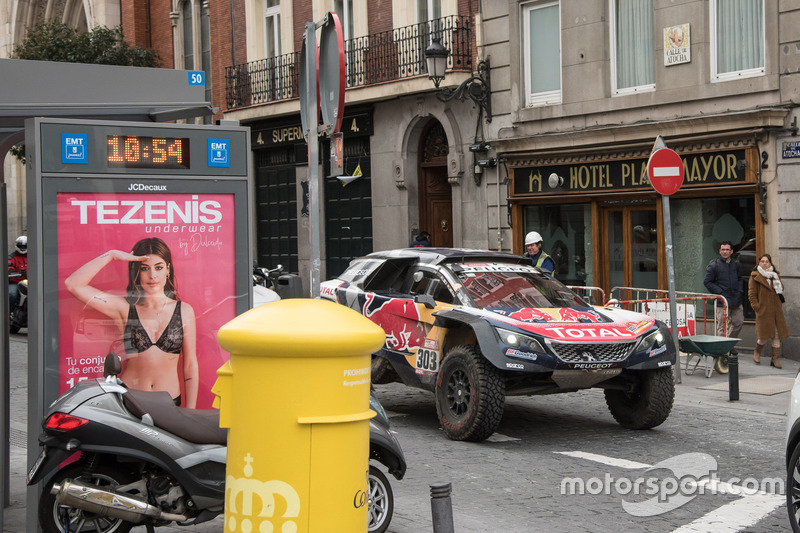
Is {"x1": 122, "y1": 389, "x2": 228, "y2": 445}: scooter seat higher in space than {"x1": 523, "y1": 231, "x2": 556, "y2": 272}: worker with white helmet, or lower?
lower

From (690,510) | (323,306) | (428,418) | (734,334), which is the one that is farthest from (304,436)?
(734,334)

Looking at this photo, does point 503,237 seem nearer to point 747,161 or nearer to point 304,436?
point 747,161

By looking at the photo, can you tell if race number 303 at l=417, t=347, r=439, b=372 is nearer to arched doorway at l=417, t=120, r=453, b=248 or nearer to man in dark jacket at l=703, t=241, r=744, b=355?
man in dark jacket at l=703, t=241, r=744, b=355

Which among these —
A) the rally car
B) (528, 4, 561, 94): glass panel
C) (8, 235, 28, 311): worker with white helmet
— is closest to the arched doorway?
(528, 4, 561, 94): glass panel

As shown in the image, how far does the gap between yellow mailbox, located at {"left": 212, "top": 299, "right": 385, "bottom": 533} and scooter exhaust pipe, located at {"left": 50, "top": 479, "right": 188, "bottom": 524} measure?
1391 mm

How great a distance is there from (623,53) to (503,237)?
4.44 metres

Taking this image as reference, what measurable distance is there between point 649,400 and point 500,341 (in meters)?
1.68

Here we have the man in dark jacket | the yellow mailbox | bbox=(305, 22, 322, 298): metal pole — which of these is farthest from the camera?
the man in dark jacket

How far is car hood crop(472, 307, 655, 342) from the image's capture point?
9.01 meters

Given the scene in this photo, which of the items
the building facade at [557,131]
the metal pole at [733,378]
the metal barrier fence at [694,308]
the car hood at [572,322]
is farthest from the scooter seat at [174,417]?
the building facade at [557,131]

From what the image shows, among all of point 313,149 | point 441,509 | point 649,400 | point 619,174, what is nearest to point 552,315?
point 649,400

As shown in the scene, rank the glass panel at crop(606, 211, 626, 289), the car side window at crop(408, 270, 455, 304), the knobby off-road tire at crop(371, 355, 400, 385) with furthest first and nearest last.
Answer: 1. the glass panel at crop(606, 211, 626, 289)
2. the knobby off-road tire at crop(371, 355, 400, 385)
3. the car side window at crop(408, 270, 455, 304)

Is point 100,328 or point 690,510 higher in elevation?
point 100,328

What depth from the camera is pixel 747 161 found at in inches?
619
